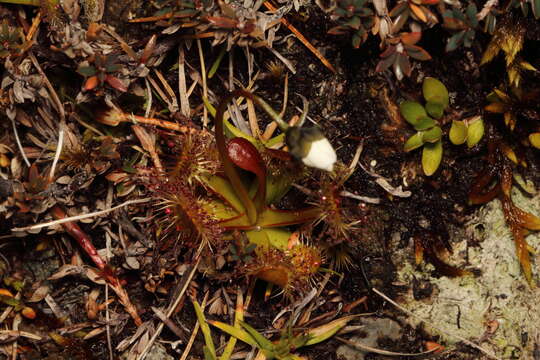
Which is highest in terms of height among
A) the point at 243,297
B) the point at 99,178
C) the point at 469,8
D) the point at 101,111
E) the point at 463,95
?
the point at 469,8

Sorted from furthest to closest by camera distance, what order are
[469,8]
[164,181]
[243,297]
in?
1. [243,297]
2. [164,181]
3. [469,8]

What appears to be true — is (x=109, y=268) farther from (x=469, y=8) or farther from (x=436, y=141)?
(x=469, y=8)

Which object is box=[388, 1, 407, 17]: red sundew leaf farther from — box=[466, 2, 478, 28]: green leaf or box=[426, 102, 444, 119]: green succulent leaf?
box=[426, 102, 444, 119]: green succulent leaf

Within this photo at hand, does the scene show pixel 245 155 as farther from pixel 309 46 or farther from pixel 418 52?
pixel 418 52

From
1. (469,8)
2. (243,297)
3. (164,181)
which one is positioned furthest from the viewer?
(243,297)

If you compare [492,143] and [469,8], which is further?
[492,143]

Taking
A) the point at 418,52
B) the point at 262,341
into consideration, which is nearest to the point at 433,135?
the point at 418,52

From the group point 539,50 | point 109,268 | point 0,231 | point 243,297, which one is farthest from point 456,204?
point 0,231
